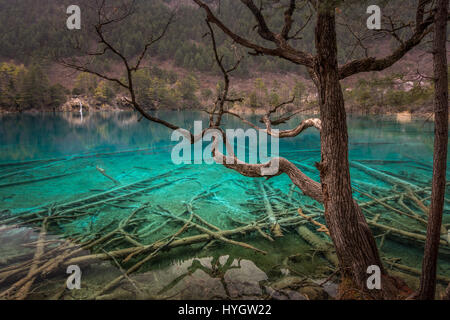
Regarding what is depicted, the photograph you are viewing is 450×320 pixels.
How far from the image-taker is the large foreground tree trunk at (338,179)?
2230 millimetres

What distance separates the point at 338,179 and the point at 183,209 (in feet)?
15.2

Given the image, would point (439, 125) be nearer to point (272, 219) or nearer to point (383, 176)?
point (272, 219)

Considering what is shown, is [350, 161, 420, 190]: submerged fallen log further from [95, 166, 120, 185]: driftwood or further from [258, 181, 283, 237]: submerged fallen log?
[95, 166, 120, 185]: driftwood

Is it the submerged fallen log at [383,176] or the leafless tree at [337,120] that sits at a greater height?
the leafless tree at [337,120]

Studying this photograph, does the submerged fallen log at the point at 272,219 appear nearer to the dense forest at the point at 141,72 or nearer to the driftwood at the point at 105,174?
the driftwood at the point at 105,174

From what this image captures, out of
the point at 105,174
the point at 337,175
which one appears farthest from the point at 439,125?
the point at 105,174

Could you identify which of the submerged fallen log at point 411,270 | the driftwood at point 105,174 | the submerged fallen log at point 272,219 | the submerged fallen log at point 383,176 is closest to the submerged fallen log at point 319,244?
the submerged fallen log at point 272,219

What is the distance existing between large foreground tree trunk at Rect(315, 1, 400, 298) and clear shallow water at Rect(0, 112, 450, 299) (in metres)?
0.72

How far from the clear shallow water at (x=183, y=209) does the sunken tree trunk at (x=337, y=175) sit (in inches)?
28.4

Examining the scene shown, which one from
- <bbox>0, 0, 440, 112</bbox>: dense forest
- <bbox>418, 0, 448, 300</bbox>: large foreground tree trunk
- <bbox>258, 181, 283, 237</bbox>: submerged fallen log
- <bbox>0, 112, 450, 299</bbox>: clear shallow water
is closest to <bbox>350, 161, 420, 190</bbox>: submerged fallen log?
<bbox>0, 112, 450, 299</bbox>: clear shallow water

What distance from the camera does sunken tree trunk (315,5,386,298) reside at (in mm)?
2229

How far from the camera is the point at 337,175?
2.47m

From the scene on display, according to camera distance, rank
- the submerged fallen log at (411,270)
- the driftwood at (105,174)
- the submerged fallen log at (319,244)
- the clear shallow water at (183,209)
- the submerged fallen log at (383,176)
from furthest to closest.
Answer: the driftwood at (105,174)
the submerged fallen log at (383,176)
the submerged fallen log at (319,244)
the clear shallow water at (183,209)
the submerged fallen log at (411,270)
